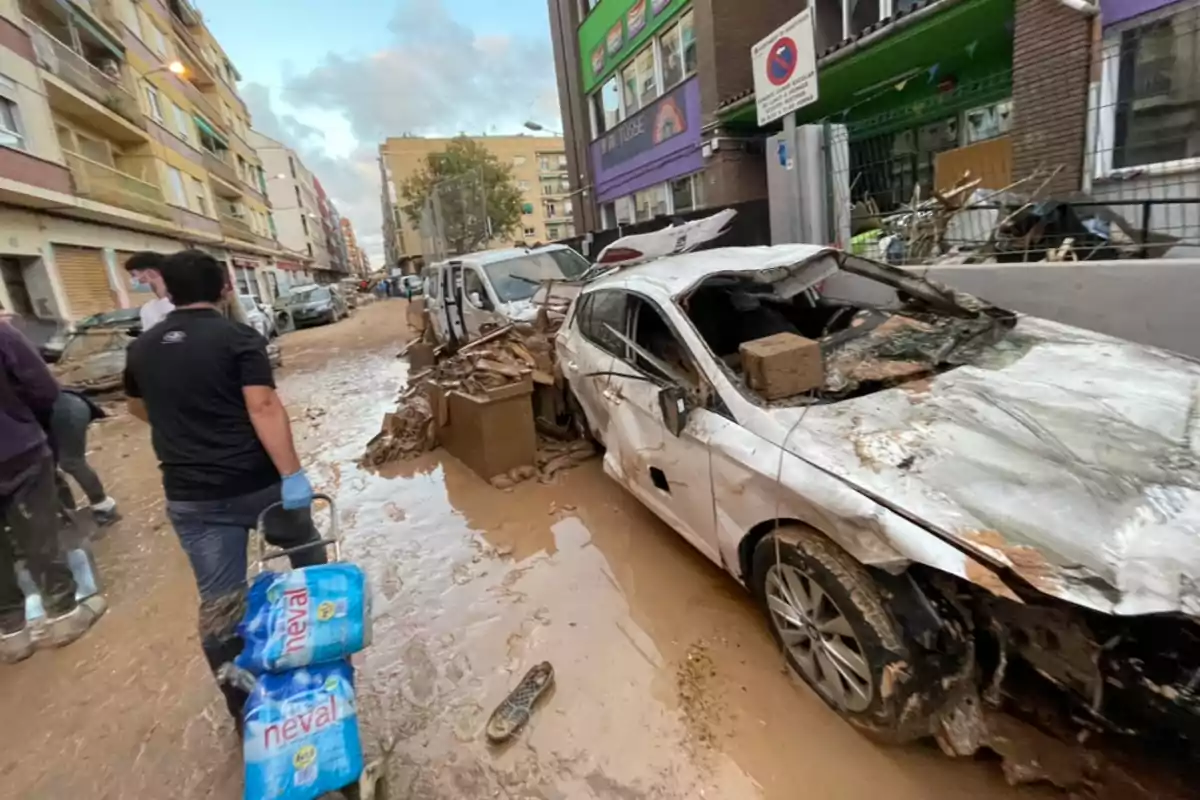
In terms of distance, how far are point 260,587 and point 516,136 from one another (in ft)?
244

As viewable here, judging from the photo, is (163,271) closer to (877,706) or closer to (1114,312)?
(877,706)

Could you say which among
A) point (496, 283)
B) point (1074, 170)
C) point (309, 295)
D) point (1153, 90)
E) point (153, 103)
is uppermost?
point (153, 103)

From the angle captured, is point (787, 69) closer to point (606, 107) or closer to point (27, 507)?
point (27, 507)

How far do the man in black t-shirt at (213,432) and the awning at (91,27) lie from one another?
A: 21.8 m

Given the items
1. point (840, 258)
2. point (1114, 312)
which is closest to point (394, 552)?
point (840, 258)

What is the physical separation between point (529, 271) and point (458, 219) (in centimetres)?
1547

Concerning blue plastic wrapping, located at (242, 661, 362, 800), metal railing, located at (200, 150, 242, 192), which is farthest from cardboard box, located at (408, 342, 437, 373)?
metal railing, located at (200, 150, 242, 192)

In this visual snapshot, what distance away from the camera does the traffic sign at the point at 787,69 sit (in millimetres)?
5281

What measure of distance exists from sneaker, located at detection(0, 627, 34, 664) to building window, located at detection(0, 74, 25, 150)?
1448 cm

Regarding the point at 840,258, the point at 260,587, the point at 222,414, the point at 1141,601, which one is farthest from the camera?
the point at 840,258

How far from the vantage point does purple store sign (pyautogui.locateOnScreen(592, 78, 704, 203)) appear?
12.4 metres

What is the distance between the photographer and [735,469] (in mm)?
2377

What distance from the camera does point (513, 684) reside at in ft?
8.46

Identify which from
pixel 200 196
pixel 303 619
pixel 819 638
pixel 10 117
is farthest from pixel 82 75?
pixel 819 638
